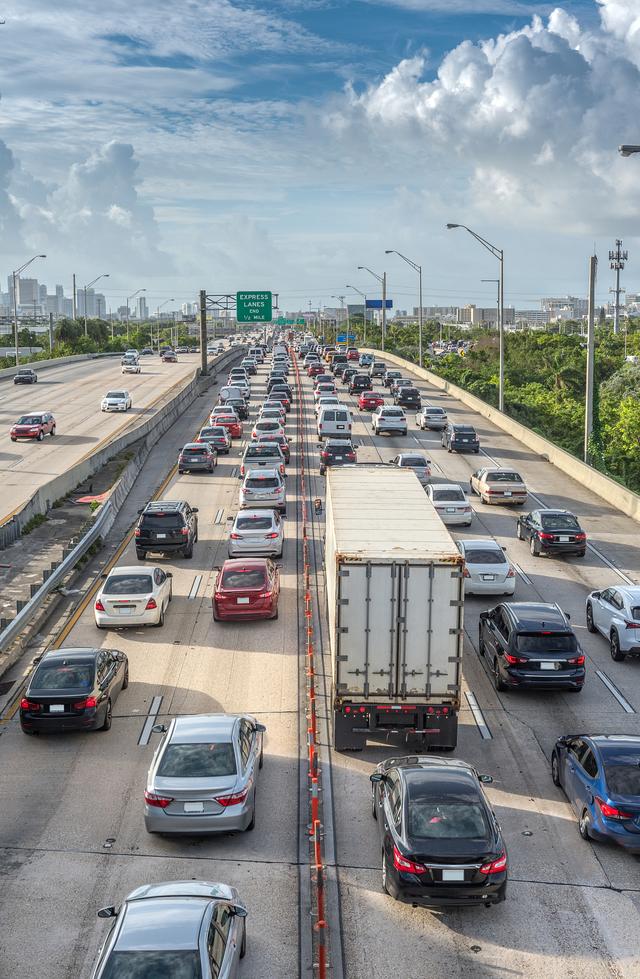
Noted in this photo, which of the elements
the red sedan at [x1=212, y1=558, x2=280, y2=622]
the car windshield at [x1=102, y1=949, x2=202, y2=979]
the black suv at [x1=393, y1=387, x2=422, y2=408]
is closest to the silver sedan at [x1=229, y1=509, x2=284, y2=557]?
the red sedan at [x1=212, y1=558, x2=280, y2=622]

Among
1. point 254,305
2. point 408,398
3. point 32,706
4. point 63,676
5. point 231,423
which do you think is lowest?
→ point 32,706

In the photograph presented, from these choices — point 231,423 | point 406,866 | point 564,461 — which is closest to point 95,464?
point 231,423

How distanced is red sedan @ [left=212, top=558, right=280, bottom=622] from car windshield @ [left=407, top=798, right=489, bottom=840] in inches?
447

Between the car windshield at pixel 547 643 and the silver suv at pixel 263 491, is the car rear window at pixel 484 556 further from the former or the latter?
the silver suv at pixel 263 491

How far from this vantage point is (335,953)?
36.1 ft

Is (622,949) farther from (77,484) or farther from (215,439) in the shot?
(215,439)

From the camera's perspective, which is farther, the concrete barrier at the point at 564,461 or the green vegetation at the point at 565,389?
the green vegetation at the point at 565,389

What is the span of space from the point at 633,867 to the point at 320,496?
26273mm

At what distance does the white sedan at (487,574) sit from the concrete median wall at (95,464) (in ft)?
45.1

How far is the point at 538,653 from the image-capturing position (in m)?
18.9

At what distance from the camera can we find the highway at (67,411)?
43750mm

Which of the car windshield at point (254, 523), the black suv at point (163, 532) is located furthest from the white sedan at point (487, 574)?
the black suv at point (163, 532)

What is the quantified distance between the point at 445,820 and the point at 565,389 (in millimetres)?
95343

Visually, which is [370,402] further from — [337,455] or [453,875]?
[453,875]
